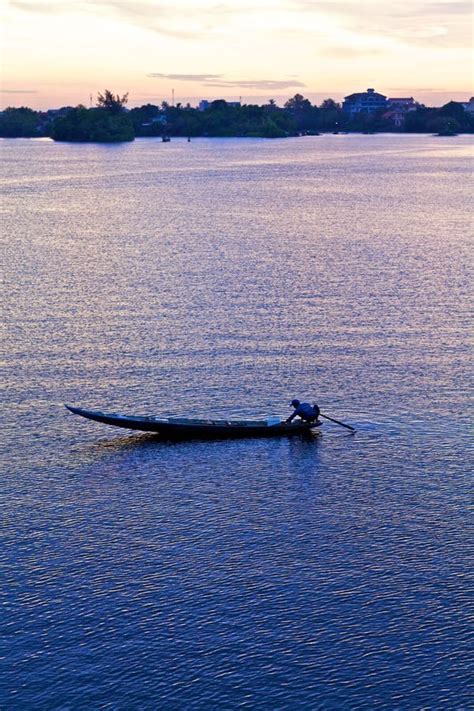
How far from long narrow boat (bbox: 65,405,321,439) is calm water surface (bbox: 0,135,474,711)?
41.9 inches

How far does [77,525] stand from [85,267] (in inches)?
3368

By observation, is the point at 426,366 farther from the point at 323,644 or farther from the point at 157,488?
the point at 323,644

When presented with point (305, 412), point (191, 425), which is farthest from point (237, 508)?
point (305, 412)

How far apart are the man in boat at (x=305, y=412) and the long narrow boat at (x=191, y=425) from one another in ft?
1.49

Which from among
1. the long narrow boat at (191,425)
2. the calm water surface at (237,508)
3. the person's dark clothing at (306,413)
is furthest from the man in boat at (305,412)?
the calm water surface at (237,508)

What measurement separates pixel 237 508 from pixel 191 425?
11.9 metres

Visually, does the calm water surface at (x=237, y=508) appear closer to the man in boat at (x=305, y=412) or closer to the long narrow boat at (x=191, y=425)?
the long narrow boat at (x=191, y=425)

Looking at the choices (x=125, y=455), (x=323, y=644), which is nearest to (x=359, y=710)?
(x=323, y=644)

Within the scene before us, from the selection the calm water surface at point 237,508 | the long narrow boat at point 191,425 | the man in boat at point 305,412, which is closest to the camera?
the calm water surface at point 237,508

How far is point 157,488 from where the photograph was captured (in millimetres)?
66062

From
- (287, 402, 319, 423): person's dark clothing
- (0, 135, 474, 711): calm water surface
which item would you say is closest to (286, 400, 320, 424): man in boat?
(287, 402, 319, 423): person's dark clothing

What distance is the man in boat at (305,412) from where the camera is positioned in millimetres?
74688

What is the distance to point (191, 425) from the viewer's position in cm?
7331

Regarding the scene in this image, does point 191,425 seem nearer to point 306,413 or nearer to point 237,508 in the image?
point 306,413
